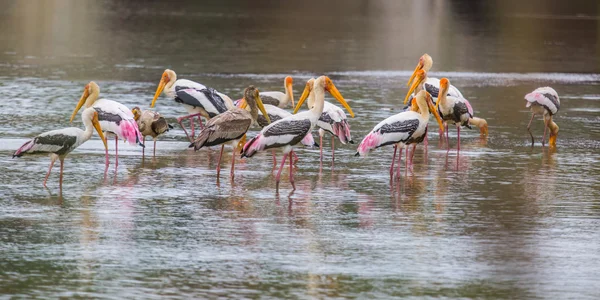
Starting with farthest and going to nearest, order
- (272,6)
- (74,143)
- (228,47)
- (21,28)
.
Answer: (272,6)
(21,28)
(228,47)
(74,143)

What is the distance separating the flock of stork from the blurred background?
937cm

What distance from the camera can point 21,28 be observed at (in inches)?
1588

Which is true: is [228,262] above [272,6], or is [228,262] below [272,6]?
below

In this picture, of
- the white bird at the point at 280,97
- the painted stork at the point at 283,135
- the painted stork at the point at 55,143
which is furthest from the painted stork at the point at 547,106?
the painted stork at the point at 55,143

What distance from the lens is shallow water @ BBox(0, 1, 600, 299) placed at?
30.7 ft

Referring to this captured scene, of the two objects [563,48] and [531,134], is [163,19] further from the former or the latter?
[531,134]

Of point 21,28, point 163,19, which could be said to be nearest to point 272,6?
point 163,19

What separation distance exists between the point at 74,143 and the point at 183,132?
4.91 meters

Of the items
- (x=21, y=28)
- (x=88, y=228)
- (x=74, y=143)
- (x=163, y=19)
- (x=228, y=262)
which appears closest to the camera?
(x=228, y=262)

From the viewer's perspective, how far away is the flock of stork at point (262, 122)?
1330 centimetres

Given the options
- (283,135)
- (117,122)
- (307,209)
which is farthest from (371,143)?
(117,122)

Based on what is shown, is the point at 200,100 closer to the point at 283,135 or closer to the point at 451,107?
the point at 451,107

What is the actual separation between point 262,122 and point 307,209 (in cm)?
351

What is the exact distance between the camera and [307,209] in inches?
479
